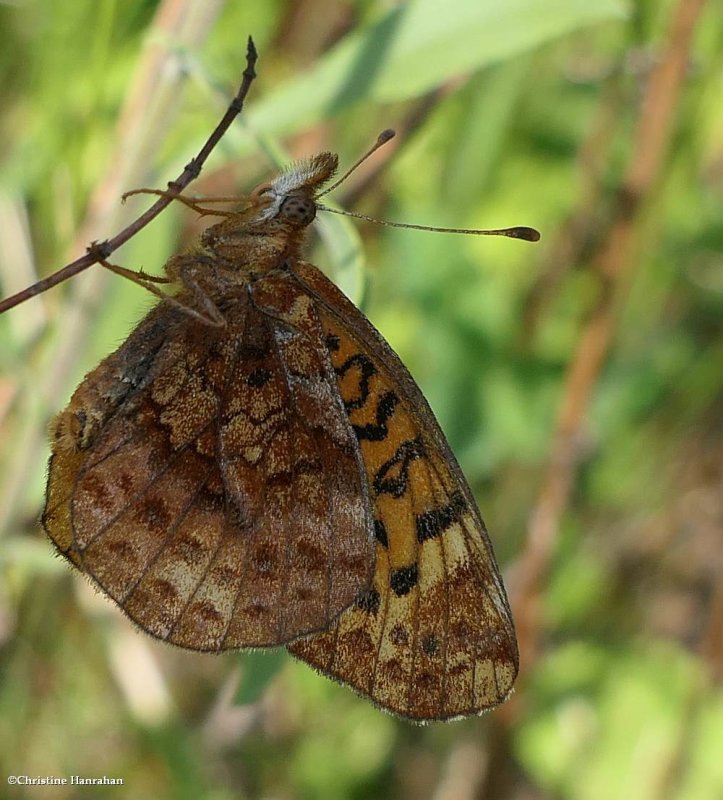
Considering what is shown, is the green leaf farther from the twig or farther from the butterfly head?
the twig

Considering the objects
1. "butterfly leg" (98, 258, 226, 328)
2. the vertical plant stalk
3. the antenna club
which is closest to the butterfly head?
"butterfly leg" (98, 258, 226, 328)

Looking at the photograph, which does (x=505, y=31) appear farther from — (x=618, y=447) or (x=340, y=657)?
(x=618, y=447)

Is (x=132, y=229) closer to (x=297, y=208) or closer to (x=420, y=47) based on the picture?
(x=297, y=208)

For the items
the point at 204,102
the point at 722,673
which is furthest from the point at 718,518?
the point at 204,102

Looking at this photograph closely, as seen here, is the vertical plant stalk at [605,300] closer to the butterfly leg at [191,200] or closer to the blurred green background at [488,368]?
the blurred green background at [488,368]

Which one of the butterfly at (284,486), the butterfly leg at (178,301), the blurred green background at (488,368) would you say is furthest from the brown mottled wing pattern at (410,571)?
the blurred green background at (488,368)

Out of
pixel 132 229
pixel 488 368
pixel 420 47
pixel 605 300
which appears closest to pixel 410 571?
pixel 132 229
